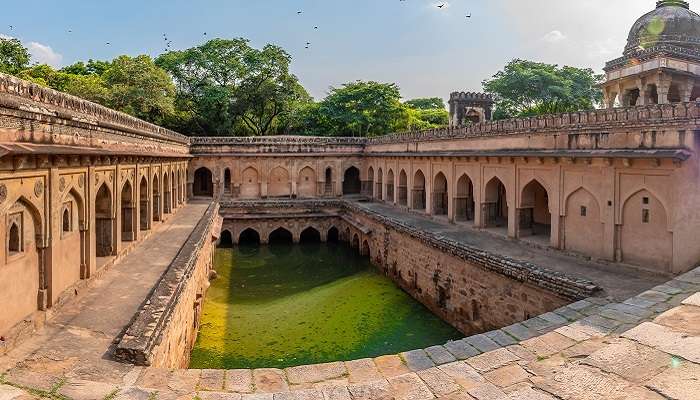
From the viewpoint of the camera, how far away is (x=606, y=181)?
37.3 ft

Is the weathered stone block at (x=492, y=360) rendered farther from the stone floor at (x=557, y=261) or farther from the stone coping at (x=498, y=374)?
the stone floor at (x=557, y=261)

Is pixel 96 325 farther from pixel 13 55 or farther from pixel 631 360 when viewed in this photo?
pixel 13 55

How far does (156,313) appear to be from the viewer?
7762mm

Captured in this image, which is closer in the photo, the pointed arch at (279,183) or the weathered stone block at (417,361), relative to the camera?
the weathered stone block at (417,361)

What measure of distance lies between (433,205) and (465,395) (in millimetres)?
15451

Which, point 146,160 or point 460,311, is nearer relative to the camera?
point 460,311

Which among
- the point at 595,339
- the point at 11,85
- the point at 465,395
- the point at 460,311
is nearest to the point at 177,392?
the point at 465,395

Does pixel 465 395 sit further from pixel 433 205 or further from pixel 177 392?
pixel 433 205

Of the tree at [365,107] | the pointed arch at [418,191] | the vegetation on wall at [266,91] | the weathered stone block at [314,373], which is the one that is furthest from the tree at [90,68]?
the weathered stone block at [314,373]

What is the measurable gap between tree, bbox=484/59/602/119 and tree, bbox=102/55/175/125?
22.0 meters

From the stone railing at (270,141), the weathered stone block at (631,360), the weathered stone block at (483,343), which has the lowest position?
the weathered stone block at (483,343)

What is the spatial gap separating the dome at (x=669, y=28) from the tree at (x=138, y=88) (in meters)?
24.7

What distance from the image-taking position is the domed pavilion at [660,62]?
18.9m

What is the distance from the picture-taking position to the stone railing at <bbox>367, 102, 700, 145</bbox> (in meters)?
9.80
